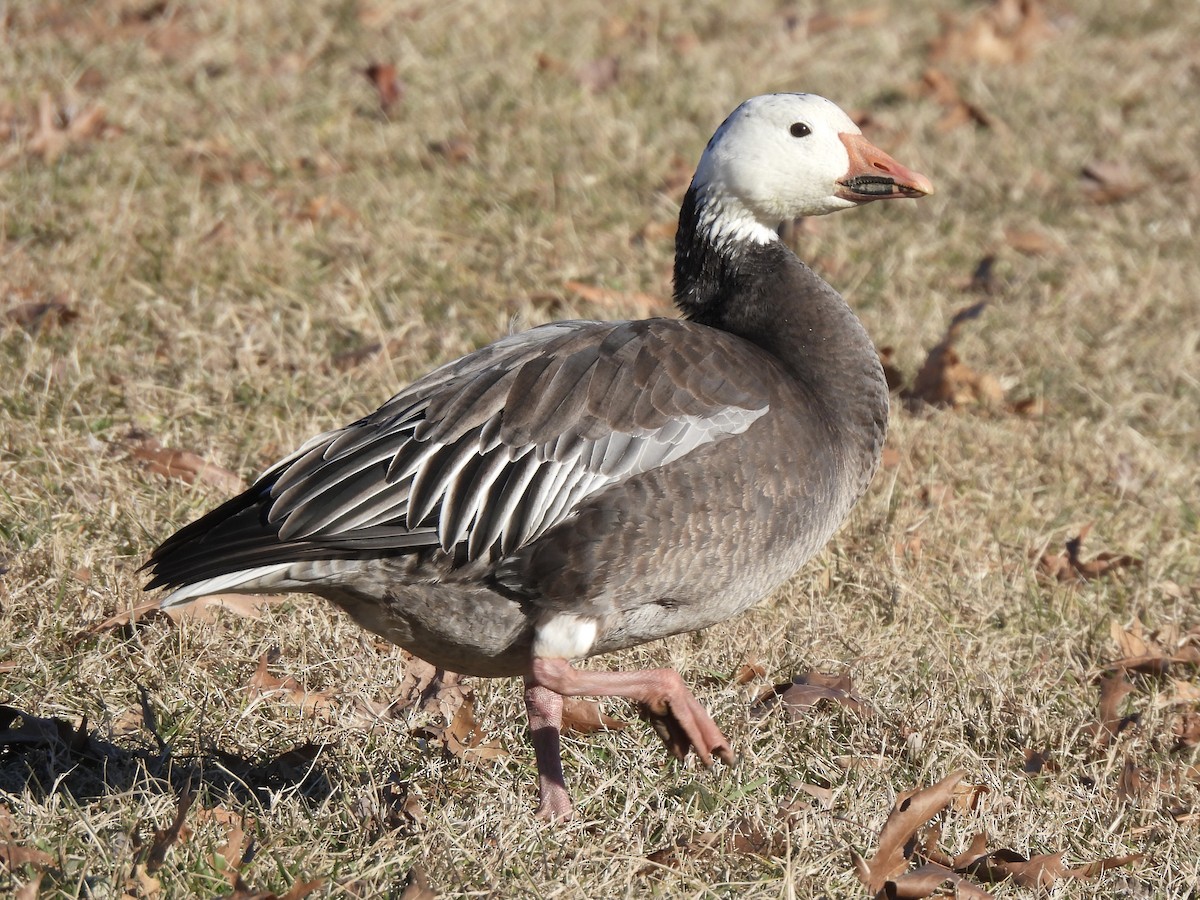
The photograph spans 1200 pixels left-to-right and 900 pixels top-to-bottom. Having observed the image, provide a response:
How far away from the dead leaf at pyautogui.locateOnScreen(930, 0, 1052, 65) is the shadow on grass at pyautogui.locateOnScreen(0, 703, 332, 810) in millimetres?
6888

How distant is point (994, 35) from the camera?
9422 millimetres

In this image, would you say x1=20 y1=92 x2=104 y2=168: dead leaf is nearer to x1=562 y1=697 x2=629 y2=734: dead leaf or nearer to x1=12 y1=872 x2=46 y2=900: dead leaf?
x1=562 y1=697 x2=629 y2=734: dead leaf

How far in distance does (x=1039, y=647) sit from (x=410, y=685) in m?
1.86

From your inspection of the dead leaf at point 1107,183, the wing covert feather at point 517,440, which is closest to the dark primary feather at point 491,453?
the wing covert feather at point 517,440

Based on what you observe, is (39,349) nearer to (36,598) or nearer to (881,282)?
(36,598)

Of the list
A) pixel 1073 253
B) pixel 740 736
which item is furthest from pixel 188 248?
pixel 1073 253

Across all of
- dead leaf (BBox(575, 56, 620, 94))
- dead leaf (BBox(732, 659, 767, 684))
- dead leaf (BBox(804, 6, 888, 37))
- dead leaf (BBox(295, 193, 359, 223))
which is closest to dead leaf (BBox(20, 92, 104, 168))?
dead leaf (BBox(295, 193, 359, 223))

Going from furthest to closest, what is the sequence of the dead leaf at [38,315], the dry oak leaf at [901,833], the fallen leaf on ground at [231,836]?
1. the dead leaf at [38,315]
2. the dry oak leaf at [901,833]
3. the fallen leaf on ground at [231,836]

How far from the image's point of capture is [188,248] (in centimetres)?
623

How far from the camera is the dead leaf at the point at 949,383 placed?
5926 mm

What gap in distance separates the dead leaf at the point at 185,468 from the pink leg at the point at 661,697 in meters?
1.70

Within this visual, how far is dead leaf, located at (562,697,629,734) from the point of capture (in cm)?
411

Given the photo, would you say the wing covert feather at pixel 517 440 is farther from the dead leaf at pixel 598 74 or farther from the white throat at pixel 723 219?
the dead leaf at pixel 598 74

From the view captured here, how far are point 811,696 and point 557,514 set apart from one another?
0.99 meters
